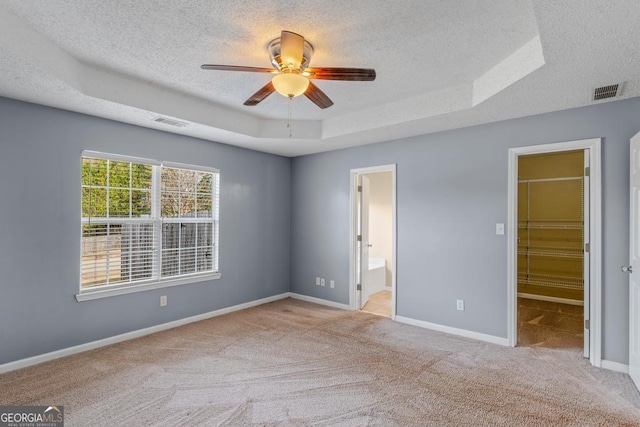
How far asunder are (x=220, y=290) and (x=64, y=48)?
3200mm

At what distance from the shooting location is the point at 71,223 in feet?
10.9

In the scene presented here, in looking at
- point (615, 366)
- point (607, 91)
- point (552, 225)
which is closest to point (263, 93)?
point (607, 91)

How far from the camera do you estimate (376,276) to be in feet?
19.2

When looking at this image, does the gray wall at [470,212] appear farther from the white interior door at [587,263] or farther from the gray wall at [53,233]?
the gray wall at [53,233]

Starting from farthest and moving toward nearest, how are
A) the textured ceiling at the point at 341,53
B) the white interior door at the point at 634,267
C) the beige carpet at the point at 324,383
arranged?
1. the white interior door at the point at 634,267
2. the beige carpet at the point at 324,383
3. the textured ceiling at the point at 341,53

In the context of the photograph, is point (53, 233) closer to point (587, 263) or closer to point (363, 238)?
point (363, 238)

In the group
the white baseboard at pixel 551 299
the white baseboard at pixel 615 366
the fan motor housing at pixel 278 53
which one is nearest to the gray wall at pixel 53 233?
the fan motor housing at pixel 278 53

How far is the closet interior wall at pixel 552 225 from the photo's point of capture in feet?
17.3

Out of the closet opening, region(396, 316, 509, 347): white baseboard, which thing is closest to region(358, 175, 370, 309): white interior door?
region(396, 316, 509, 347): white baseboard

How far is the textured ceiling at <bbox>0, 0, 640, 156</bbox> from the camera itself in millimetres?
2041

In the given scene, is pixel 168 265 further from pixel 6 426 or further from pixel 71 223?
pixel 6 426

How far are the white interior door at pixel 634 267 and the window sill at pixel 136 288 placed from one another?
4389mm

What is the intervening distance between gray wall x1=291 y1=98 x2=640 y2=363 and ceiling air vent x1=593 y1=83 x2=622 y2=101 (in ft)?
0.72

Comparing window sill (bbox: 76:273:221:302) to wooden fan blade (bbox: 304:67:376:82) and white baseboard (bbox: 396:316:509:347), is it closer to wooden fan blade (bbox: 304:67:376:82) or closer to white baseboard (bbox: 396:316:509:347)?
white baseboard (bbox: 396:316:509:347)
